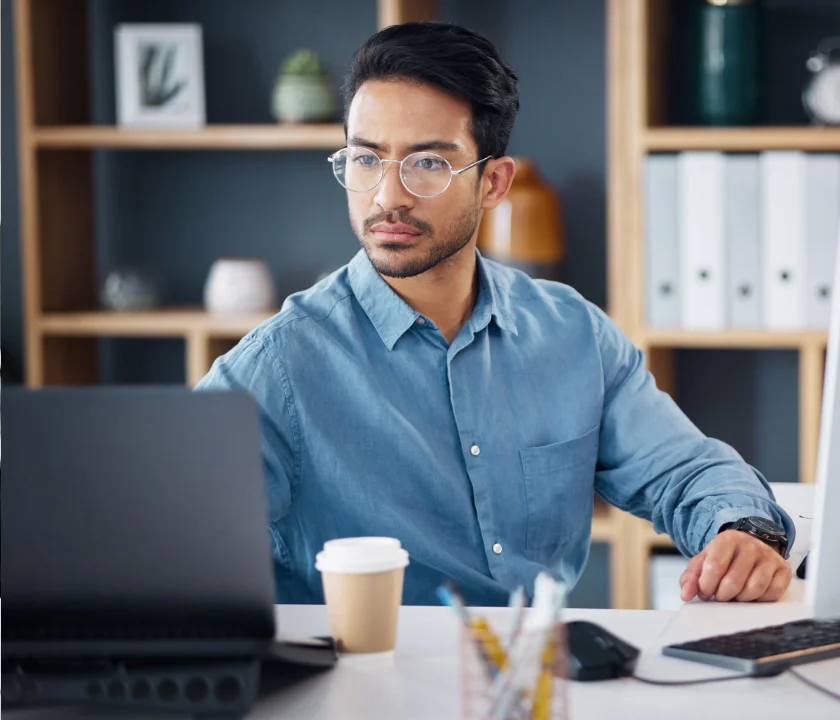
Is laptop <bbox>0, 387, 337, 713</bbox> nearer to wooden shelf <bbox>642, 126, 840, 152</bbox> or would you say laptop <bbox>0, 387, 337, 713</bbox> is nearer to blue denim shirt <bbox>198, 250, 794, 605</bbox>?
blue denim shirt <bbox>198, 250, 794, 605</bbox>

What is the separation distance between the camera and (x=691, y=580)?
1346mm

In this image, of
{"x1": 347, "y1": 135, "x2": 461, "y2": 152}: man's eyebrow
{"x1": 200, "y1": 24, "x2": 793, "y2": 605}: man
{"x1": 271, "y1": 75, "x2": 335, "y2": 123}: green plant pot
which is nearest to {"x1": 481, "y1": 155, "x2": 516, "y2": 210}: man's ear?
{"x1": 200, "y1": 24, "x2": 793, "y2": 605}: man

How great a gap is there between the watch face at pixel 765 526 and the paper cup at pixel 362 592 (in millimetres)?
530

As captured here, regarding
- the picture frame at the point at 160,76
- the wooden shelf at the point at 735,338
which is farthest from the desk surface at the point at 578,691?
the picture frame at the point at 160,76

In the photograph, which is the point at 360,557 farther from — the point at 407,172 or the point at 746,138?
the point at 746,138

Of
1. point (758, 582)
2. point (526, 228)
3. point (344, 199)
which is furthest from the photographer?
point (344, 199)

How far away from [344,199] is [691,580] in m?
1.84

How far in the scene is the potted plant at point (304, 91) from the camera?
107 inches

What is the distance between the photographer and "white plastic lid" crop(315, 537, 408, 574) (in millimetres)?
1118

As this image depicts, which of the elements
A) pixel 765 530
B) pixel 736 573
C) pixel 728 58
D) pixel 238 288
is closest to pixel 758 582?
pixel 736 573

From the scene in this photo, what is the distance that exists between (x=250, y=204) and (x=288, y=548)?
5.15ft

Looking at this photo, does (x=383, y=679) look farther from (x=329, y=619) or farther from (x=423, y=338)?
(x=423, y=338)

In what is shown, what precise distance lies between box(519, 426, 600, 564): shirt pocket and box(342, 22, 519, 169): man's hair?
447mm

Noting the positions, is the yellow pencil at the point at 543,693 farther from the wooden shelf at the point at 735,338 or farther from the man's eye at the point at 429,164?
the wooden shelf at the point at 735,338
